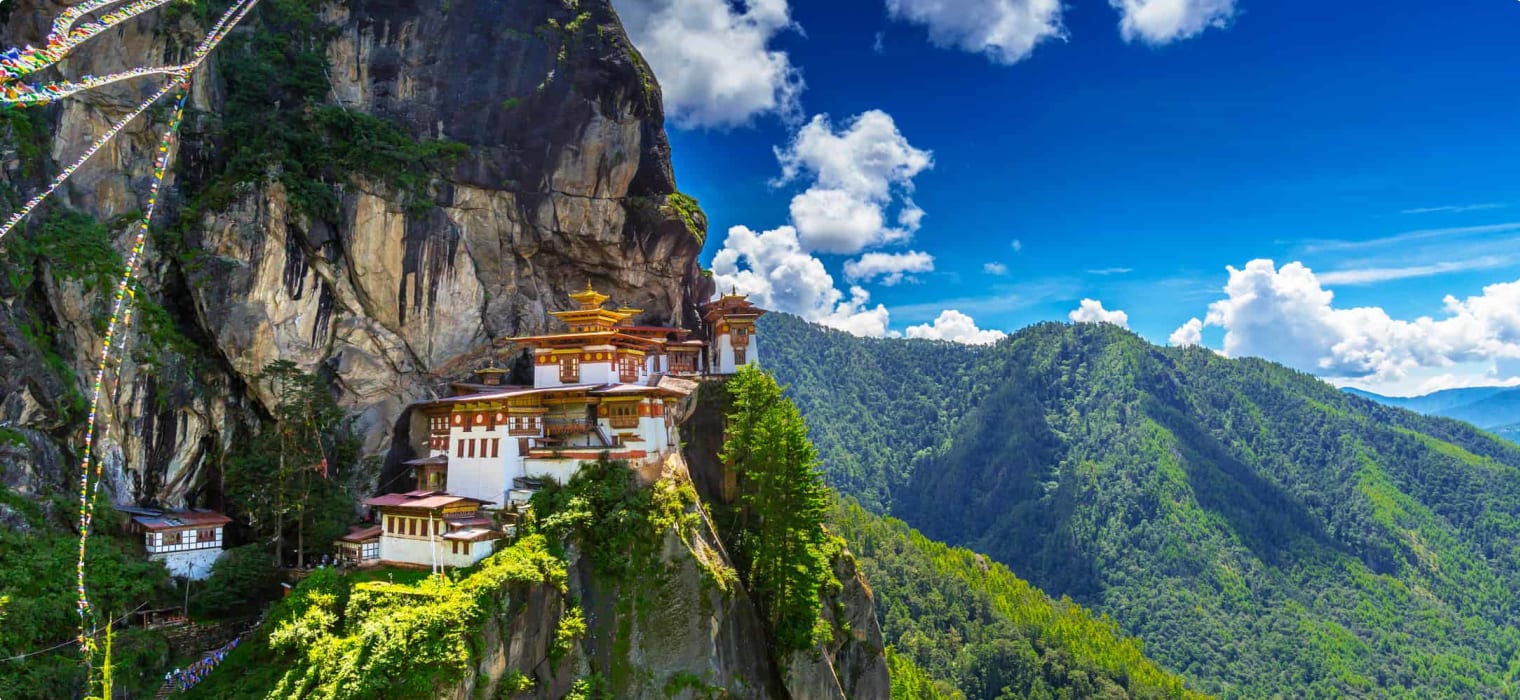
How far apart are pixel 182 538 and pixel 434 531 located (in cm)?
949

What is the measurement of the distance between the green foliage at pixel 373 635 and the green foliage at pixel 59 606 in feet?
7.38

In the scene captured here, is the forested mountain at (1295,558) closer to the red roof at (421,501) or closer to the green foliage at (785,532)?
the green foliage at (785,532)

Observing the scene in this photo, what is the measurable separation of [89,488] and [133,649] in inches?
297

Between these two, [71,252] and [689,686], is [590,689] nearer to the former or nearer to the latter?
[689,686]

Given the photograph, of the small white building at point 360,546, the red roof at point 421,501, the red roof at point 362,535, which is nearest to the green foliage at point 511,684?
the red roof at point 421,501

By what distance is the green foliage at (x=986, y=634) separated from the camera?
283ft

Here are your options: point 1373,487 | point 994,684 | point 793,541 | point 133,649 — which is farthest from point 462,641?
point 1373,487

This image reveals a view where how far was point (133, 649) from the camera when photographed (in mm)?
25984

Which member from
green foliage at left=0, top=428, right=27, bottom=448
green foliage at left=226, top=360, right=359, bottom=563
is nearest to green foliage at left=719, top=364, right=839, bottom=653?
green foliage at left=226, top=360, right=359, bottom=563

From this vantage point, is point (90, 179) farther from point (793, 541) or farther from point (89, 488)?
point (793, 541)

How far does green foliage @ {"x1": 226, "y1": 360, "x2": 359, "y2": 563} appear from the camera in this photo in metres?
33.2

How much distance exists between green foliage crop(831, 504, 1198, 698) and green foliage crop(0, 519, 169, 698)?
58224 millimetres

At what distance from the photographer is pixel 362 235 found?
Result: 40219mm

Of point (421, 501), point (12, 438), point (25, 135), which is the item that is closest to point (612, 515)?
point (421, 501)
